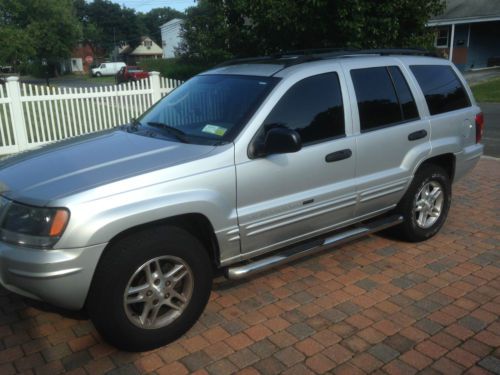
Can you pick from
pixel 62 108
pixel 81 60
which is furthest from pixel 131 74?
pixel 81 60

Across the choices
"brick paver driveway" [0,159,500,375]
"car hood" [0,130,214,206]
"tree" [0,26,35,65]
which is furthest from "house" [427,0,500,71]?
"tree" [0,26,35,65]

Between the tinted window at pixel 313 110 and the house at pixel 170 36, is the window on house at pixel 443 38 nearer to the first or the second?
the tinted window at pixel 313 110

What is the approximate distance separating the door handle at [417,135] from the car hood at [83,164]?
211 cm

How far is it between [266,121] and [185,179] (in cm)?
81

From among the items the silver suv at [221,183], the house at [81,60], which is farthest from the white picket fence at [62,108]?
the house at [81,60]

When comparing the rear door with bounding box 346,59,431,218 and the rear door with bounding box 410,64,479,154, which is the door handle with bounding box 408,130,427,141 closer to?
the rear door with bounding box 346,59,431,218

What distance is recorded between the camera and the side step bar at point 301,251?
367cm

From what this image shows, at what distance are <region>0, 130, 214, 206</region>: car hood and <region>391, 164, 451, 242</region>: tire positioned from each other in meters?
2.34

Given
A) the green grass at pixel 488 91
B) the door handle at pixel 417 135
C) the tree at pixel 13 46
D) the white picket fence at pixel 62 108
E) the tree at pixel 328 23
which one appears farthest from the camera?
the tree at pixel 13 46

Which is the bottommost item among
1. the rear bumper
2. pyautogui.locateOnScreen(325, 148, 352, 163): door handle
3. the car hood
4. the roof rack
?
the rear bumper

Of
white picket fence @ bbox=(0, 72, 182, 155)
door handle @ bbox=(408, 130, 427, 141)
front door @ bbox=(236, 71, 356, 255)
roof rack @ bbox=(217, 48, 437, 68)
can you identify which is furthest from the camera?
white picket fence @ bbox=(0, 72, 182, 155)

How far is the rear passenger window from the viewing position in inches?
170

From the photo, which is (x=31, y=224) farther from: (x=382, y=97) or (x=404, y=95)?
(x=404, y=95)

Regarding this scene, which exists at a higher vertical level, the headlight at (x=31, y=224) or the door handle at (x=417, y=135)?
the door handle at (x=417, y=135)
